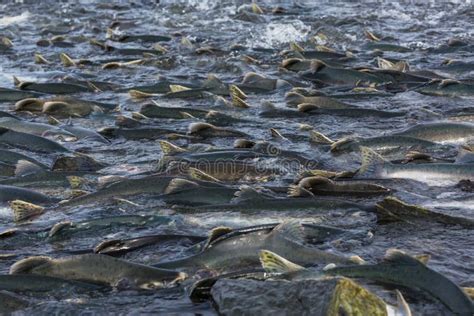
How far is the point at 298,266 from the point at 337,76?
21.7 ft

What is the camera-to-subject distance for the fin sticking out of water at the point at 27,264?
5.09 meters

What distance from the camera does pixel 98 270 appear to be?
5.08 metres

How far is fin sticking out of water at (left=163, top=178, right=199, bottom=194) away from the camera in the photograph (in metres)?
6.49

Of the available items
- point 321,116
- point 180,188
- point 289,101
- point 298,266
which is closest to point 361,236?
point 298,266

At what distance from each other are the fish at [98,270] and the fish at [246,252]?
18 centimetres

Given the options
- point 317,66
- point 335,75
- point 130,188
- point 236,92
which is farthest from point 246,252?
point 317,66

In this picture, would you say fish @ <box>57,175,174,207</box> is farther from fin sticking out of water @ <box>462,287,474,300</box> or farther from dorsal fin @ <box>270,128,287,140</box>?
fin sticking out of water @ <box>462,287,474,300</box>

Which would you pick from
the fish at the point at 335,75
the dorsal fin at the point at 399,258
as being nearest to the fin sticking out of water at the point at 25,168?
the dorsal fin at the point at 399,258

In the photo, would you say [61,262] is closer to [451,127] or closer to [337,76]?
[451,127]

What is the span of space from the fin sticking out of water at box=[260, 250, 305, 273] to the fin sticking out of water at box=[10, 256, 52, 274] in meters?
1.48

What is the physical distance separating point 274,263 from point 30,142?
452cm

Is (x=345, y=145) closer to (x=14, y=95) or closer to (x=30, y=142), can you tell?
(x=30, y=142)

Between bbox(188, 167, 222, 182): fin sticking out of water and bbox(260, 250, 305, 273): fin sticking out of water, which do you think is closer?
bbox(260, 250, 305, 273): fin sticking out of water

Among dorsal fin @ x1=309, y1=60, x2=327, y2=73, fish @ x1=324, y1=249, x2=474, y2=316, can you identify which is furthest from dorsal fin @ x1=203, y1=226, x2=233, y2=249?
dorsal fin @ x1=309, y1=60, x2=327, y2=73
